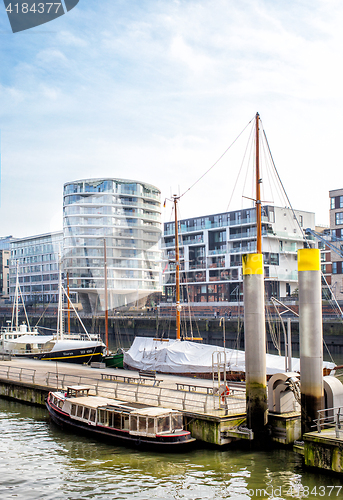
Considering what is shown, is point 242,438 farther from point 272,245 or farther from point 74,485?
point 272,245

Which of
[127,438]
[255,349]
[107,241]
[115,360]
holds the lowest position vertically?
[127,438]

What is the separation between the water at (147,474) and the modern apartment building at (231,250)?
61.7m

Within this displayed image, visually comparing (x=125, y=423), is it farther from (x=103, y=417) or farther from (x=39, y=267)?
(x=39, y=267)

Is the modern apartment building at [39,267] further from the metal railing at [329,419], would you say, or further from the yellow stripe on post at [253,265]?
the metal railing at [329,419]

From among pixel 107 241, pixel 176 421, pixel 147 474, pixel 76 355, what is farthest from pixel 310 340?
pixel 107 241

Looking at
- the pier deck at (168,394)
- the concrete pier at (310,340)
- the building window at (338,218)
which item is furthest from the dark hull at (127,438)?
the building window at (338,218)

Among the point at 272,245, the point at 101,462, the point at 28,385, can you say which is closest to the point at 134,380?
the point at 28,385

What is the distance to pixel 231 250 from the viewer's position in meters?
89.0

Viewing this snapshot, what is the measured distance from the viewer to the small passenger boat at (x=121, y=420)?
697 inches

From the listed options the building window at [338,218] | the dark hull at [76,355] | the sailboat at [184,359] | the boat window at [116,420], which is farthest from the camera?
the building window at [338,218]

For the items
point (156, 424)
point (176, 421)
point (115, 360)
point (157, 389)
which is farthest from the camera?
point (115, 360)

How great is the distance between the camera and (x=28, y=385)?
92.1 feet

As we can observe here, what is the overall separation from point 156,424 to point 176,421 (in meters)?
0.81

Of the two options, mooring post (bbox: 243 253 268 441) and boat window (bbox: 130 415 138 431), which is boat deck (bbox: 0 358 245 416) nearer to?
mooring post (bbox: 243 253 268 441)
